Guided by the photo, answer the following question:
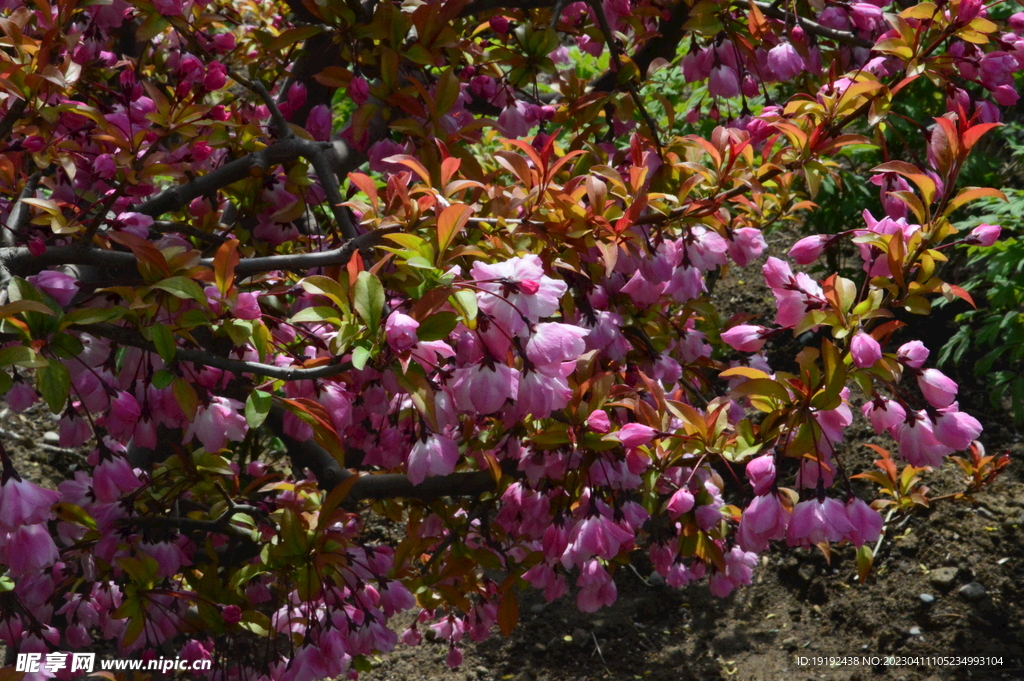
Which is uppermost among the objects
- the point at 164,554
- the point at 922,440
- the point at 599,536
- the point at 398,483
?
the point at 922,440

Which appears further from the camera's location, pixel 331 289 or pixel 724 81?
pixel 724 81

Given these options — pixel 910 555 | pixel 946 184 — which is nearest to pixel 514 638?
pixel 910 555

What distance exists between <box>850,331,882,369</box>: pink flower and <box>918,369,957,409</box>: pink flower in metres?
0.13

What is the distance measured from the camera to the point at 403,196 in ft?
3.54

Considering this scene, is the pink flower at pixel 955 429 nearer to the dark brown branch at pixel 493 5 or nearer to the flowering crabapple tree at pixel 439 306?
the flowering crabapple tree at pixel 439 306

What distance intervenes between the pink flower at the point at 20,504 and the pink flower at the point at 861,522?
1.01 m

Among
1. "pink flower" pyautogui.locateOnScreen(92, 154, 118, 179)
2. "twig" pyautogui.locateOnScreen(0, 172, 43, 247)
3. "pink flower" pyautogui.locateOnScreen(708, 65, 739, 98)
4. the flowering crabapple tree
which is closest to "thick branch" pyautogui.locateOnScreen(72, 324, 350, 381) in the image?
the flowering crabapple tree

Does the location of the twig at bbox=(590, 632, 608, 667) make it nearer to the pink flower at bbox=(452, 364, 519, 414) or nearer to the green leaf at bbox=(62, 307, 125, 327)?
the pink flower at bbox=(452, 364, 519, 414)

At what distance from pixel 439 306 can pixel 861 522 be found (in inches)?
25.5

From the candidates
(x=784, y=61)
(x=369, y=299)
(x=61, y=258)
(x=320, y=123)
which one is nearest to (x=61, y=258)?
(x=61, y=258)

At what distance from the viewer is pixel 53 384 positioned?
0.84 metres

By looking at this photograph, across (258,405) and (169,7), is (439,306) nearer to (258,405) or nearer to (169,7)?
(258,405)

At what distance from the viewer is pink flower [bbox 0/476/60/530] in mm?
931

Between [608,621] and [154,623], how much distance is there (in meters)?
1.80
